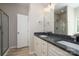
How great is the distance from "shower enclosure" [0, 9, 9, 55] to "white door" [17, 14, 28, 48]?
20 centimetres

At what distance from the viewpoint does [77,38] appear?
1906mm

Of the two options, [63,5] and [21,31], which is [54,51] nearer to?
[21,31]

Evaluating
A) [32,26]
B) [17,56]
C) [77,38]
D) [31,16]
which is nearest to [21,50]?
[17,56]

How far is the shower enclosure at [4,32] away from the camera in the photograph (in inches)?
78.5

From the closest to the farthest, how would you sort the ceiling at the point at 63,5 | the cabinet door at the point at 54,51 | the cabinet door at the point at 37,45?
the cabinet door at the point at 54,51 → the ceiling at the point at 63,5 → the cabinet door at the point at 37,45

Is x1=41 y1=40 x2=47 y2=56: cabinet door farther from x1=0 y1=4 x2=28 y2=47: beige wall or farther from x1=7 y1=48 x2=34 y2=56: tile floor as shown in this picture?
x1=0 y1=4 x2=28 y2=47: beige wall

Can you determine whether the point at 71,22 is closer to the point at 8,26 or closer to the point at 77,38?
the point at 77,38

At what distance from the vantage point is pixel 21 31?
1.98 metres

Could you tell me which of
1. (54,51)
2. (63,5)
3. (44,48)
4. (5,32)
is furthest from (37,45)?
(63,5)

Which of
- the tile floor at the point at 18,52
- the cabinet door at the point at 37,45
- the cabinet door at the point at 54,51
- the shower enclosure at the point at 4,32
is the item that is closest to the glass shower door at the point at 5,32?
the shower enclosure at the point at 4,32

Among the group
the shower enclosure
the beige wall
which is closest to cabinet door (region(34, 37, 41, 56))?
the beige wall

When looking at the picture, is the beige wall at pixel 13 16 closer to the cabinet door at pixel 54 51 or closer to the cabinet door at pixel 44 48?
the cabinet door at pixel 44 48

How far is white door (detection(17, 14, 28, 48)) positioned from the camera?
197 centimetres

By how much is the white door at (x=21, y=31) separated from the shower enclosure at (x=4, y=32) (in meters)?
0.20
